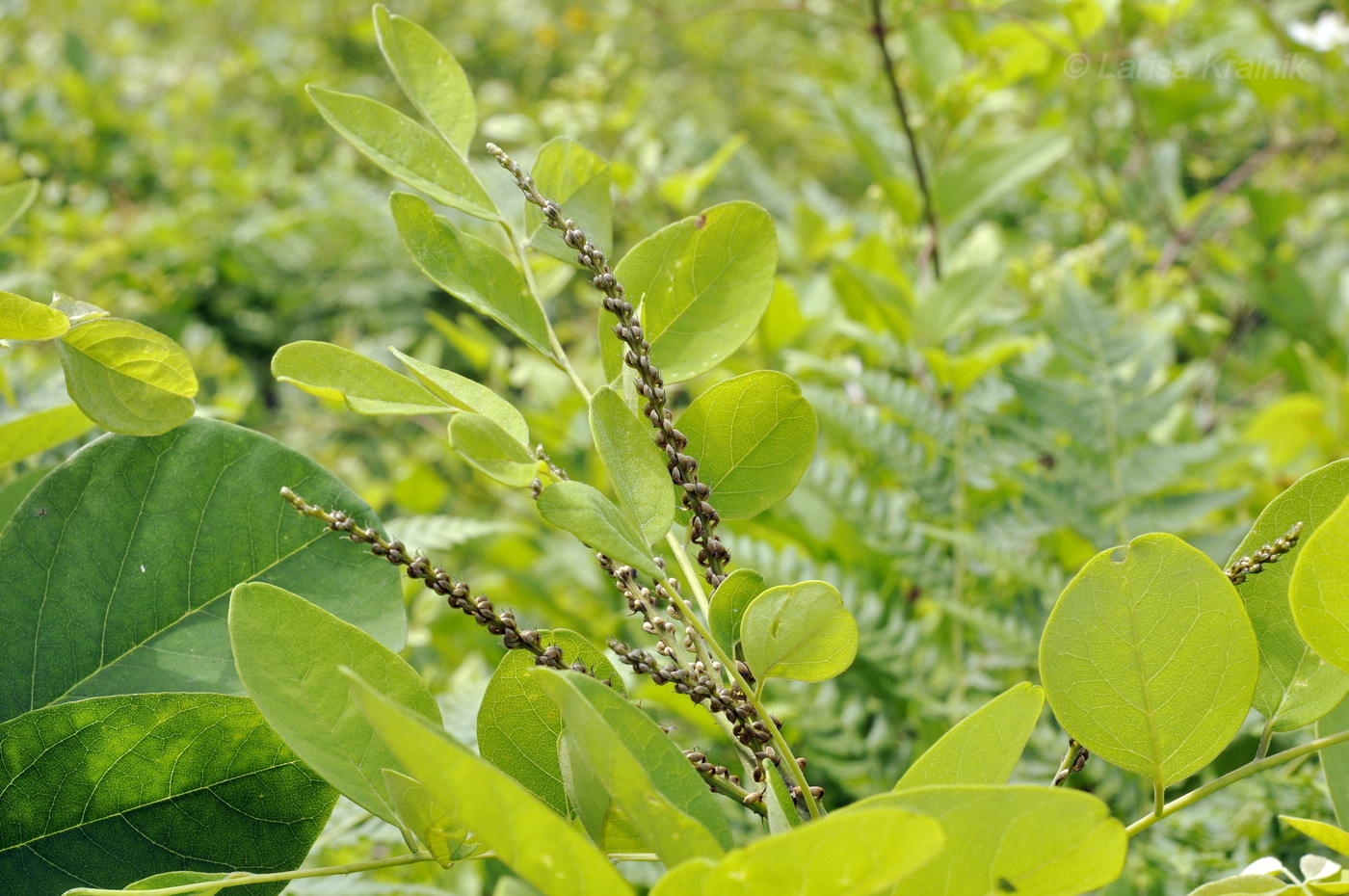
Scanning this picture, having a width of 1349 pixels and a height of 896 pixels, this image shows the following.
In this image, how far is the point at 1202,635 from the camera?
0.28 meters

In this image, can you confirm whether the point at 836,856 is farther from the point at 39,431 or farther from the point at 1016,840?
the point at 39,431

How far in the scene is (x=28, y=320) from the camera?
343 mm

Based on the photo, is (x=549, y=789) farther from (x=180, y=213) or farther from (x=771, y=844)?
(x=180, y=213)

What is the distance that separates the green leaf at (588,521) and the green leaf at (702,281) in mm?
87

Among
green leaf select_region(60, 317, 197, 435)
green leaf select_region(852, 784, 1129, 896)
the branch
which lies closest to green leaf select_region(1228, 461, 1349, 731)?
green leaf select_region(852, 784, 1129, 896)

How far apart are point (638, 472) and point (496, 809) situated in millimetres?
114

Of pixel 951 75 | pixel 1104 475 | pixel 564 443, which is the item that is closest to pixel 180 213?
pixel 564 443

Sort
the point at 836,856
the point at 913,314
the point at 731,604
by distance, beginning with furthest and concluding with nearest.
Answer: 1. the point at 913,314
2. the point at 731,604
3. the point at 836,856

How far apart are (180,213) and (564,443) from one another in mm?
1130

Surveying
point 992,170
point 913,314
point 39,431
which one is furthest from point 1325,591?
point 992,170

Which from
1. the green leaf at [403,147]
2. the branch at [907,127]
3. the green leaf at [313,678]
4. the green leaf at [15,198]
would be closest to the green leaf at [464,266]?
the green leaf at [403,147]

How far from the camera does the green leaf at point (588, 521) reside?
0.28 meters

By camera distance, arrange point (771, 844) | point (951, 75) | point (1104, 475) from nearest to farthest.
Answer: point (771, 844) → point (1104, 475) → point (951, 75)

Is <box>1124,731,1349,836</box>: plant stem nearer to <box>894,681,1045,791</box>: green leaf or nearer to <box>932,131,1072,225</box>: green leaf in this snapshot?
<box>894,681,1045,791</box>: green leaf
